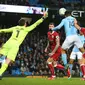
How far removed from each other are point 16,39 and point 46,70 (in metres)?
11.2

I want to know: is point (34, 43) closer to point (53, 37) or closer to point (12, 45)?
point (53, 37)

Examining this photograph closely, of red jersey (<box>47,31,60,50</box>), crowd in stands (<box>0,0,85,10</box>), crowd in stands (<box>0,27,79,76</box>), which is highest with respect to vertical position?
crowd in stands (<box>0,0,85,10</box>)

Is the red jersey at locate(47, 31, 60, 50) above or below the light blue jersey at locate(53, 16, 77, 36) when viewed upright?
below

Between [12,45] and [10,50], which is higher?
[12,45]

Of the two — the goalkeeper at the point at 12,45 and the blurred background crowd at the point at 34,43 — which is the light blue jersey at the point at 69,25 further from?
the blurred background crowd at the point at 34,43

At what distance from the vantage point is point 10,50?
431 inches

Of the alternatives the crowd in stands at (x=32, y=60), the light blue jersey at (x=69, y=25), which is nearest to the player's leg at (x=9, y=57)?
the light blue jersey at (x=69, y=25)

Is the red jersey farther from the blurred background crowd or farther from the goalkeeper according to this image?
the blurred background crowd

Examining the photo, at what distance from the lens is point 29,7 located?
23.4 metres

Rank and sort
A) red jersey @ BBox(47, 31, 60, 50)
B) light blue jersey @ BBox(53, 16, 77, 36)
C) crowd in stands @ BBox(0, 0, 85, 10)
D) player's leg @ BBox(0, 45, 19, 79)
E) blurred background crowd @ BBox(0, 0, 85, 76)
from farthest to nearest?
crowd in stands @ BBox(0, 0, 85, 10), blurred background crowd @ BBox(0, 0, 85, 76), red jersey @ BBox(47, 31, 60, 50), light blue jersey @ BBox(53, 16, 77, 36), player's leg @ BBox(0, 45, 19, 79)

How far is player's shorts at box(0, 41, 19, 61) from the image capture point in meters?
10.8

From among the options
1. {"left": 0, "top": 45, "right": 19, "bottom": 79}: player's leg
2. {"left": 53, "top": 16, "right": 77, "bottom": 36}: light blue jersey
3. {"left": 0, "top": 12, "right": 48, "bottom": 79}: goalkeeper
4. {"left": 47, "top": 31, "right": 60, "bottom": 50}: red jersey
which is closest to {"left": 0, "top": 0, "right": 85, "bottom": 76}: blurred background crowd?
{"left": 47, "top": 31, "right": 60, "bottom": 50}: red jersey

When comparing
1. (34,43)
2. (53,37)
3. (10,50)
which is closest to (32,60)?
(34,43)

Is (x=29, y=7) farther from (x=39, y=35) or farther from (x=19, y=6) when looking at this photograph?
(x=39, y=35)
